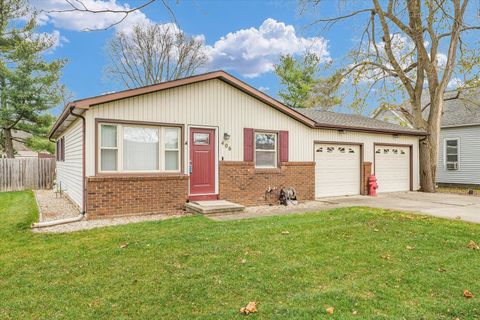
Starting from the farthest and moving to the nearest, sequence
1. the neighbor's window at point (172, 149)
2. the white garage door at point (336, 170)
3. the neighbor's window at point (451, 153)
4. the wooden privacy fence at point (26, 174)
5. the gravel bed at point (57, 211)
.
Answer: the neighbor's window at point (451, 153) < the wooden privacy fence at point (26, 174) < the white garage door at point (336, 170) < the neighbor's window at point (172, 149) < the gravel bed at point (57, 211)

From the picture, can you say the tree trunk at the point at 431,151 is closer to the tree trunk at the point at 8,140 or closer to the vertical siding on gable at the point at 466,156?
the vertical siding on gable at the point at 466,156

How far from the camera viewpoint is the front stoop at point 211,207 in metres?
8.04

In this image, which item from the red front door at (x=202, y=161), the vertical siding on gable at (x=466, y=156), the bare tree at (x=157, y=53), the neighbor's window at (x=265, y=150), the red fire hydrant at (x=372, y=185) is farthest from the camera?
the bare tree at (x=157, y=53)

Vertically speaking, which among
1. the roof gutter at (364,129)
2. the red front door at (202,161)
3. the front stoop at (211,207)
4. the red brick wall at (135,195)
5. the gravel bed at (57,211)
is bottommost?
the gravel bed at (57,211)

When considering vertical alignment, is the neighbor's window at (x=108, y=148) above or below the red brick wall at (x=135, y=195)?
above

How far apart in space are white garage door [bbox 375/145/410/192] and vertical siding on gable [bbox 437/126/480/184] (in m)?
5.06

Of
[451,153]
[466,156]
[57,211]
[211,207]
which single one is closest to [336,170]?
[211,207]

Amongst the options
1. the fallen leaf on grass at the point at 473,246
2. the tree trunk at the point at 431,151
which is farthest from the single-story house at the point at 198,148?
the fallen leaf on grass at the point at 473,246

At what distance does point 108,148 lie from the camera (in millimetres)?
7910

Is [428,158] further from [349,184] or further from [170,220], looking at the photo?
[170,220]

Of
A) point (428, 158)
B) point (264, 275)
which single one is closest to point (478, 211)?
point (428, 158)

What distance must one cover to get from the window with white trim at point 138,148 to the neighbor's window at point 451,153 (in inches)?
641

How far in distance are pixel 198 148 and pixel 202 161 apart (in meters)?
0.40

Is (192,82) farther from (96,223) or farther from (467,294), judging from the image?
(467,294)
